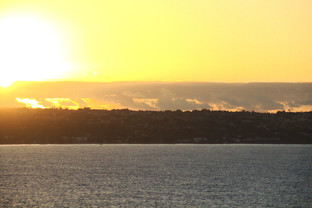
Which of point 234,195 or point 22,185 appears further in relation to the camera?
point 22,185

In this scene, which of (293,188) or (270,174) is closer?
(293,188)

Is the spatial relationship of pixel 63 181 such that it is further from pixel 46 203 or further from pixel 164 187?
pixel 46 203

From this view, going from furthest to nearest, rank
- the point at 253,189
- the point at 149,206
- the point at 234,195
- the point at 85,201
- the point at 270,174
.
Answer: the point at 270,174
the point at 253,189
the point at 234,195
the point at 85,201
the point at 149,206

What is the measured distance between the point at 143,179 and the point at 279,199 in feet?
108

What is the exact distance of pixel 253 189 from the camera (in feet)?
272

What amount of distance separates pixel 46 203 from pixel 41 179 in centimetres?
3319

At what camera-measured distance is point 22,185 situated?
85.9 m

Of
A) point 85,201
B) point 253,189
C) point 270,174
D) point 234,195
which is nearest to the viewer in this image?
point 85,201

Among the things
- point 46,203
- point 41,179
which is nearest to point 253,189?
point 46,203

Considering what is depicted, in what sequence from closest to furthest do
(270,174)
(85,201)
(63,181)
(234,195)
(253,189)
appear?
(85,201) < (234,195) < (253,189) < (63,181) < (270,174)

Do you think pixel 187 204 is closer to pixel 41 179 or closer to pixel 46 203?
pixel 46 203

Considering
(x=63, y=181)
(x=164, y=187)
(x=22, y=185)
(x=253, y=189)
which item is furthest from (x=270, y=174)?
(x=22, y=185)

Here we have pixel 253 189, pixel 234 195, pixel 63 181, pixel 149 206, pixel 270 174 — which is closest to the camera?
pixel 149 206

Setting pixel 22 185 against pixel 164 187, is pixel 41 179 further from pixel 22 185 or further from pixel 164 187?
pixel 164 187
